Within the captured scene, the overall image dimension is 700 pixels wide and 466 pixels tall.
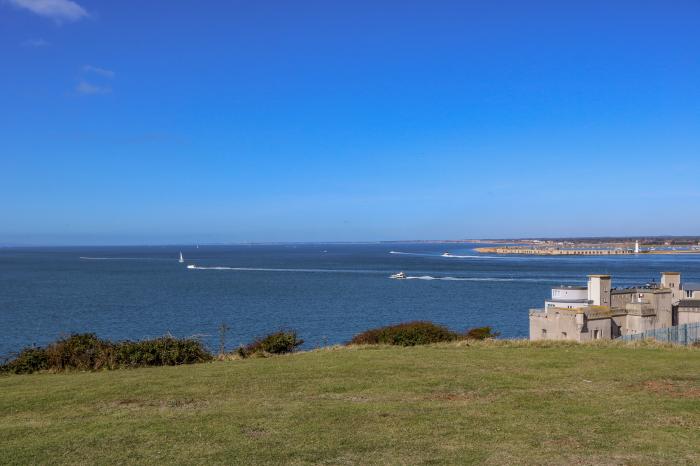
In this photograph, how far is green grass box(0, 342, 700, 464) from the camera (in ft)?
25.8

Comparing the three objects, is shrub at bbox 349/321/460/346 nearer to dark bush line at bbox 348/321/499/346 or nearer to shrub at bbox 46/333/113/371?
dark bush line at bbox 348/321/499/346

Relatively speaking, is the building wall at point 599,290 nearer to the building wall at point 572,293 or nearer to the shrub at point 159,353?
the building wall at point 572,293

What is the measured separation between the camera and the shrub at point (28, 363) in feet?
53.4

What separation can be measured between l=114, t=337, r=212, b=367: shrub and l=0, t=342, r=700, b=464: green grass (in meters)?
1.14

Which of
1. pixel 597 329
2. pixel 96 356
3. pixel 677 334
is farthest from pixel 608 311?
pixel 96 356

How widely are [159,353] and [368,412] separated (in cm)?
885

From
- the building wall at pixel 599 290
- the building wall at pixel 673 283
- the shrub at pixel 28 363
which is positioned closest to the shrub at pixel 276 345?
the shrub at pixel 28 363

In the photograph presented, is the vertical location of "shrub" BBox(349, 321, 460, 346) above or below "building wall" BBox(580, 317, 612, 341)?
above

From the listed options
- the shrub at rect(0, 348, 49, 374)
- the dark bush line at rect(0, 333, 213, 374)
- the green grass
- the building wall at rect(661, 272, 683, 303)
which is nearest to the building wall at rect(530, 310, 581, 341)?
the building wall at rect(661, 272, 683, 303)

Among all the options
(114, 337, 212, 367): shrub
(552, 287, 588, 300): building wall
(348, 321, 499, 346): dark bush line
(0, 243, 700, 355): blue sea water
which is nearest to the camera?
(114, 337, 212, 367): shrub

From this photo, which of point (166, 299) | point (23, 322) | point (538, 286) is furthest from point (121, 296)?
point (538, 286)

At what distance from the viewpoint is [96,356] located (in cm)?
1655

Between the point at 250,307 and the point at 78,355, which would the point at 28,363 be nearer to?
the point at 78,355

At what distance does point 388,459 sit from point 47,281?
99892mm
